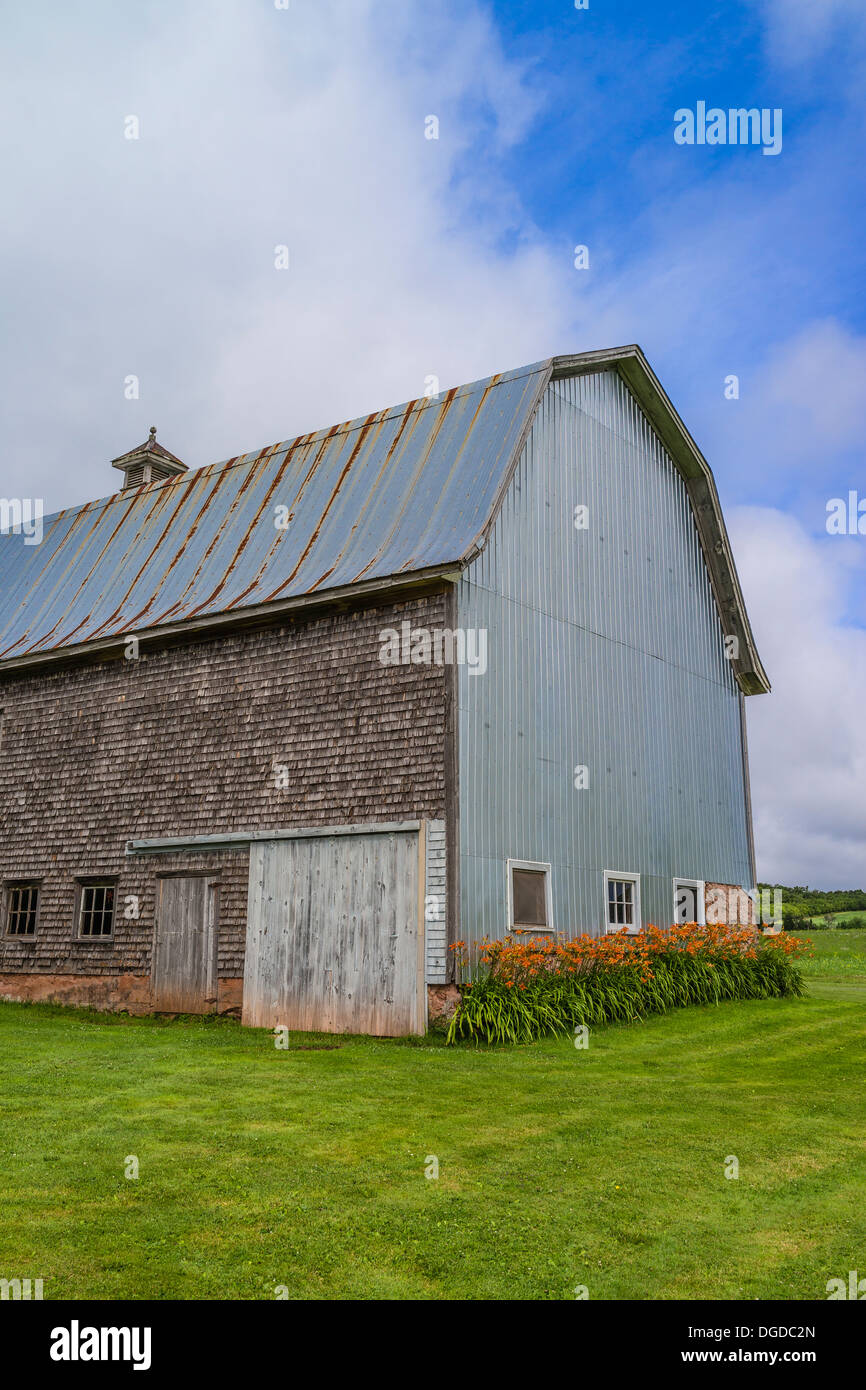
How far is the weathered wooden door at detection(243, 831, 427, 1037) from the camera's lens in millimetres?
13547

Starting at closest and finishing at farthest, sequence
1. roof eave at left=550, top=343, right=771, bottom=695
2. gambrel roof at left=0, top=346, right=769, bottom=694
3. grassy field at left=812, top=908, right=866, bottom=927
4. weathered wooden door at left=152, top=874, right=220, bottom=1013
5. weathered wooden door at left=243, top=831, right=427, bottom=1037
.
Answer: weathered wooden door at left=243, top=831, right=427, bottom=1037 < gambrel roof at left=0, top=346, right=769, bottom=694 < weathered wooden door at left=152, top=874, right=220, bottom=1013 < roof eave at left=550, top=343, right=771, bottom=695 < grassy field at left=812, top=908, right=866, bottom=927

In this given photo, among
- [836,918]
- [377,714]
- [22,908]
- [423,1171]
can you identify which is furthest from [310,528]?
[836,918]

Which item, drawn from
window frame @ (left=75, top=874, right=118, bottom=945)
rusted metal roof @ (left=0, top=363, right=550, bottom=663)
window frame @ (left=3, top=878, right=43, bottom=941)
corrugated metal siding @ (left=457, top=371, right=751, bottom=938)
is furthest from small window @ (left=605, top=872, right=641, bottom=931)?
window frame @ (left=3, top=878, right=43, bottom=941)

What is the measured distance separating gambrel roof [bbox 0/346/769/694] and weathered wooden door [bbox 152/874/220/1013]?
3791 mm

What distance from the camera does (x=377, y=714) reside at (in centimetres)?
1456

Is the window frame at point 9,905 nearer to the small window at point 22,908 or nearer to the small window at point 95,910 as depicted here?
the small window at point 22,908

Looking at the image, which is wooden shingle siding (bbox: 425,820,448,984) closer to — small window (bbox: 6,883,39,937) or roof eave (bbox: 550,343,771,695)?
small window (bbox: 6,883,39,937)

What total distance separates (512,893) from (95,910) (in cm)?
695

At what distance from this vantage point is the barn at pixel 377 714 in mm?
14148

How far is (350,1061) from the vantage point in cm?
1140

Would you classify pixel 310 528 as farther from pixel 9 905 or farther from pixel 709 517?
pixel 709 517

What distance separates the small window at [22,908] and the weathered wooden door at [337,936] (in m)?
4.88
